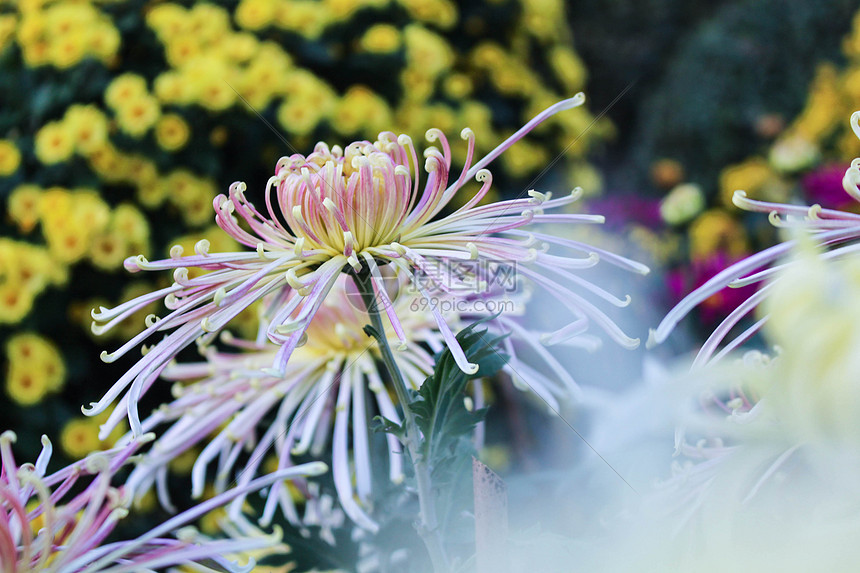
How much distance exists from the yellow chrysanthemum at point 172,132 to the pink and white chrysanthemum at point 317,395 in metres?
0.85

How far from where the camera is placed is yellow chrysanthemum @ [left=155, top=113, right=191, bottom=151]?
141 cm

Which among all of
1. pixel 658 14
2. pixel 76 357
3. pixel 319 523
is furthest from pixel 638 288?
pixel 658 14

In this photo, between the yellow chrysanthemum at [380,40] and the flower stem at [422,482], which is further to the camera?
the yellow chrysanthemum at [380,40]

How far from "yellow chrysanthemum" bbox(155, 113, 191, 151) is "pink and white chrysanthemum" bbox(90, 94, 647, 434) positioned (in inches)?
39.8

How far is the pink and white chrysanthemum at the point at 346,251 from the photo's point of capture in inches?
16.3

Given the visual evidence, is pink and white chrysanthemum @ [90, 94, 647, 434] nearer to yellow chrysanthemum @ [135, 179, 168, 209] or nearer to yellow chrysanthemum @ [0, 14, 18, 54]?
yellow chrysanthemum @ [135, 179, 168, 209]

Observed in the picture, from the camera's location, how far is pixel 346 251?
439mm

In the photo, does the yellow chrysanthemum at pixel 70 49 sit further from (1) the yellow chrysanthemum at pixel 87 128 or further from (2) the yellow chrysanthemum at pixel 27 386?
(2) the yellow chrysanthemum at pixel 27 386

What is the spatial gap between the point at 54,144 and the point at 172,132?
221mm

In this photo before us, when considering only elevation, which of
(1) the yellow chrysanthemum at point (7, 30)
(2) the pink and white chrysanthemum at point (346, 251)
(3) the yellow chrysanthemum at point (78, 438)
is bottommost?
(3) the yellow chrysanthemum at point (78, 438)

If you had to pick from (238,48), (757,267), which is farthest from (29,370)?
(757,267)

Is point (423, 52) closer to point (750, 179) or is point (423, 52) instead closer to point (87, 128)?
point (87, 128)

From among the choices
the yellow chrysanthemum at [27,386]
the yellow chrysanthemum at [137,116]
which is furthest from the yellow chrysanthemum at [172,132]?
the yellow chrysanthemum at [27,386]

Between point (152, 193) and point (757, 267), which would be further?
point (152, 193)
